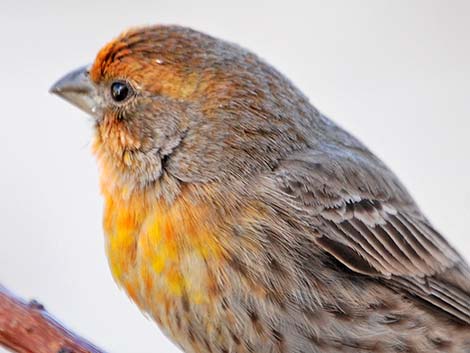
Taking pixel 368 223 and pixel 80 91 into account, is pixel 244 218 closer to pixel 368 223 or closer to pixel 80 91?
pixel 368 223

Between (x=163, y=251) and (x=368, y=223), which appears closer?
(x=163, y=251)

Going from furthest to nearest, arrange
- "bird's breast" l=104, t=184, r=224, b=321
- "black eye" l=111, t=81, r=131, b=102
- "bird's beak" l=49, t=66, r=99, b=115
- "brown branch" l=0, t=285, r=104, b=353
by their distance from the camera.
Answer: "bird's beak" l=49, t=66, r=99, b=115
"black eye" l=111, t=81, r=131, b=102
"bird's breast" l=104, t=184, r=224, b=321
"brown branch" l=0, t=285, r=104, b=353

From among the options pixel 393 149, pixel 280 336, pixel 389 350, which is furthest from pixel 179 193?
pixel 393 149

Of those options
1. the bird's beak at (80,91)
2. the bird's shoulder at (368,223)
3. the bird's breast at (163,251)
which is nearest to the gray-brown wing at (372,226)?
the bird's shoulder at (368,223)

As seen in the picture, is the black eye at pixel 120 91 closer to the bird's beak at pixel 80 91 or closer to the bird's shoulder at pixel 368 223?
the bird's beak at pixel 80 91

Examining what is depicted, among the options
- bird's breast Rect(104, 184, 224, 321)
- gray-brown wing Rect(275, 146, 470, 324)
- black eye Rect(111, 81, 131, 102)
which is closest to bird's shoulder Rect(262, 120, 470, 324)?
gray-brown wing Rect(275, 146, 470, 324)

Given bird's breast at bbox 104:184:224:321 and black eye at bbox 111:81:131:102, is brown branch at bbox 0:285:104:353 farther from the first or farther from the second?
black eye at bbox 111:81:131:102

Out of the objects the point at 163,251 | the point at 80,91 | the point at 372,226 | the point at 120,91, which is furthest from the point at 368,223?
the point at 80,91
